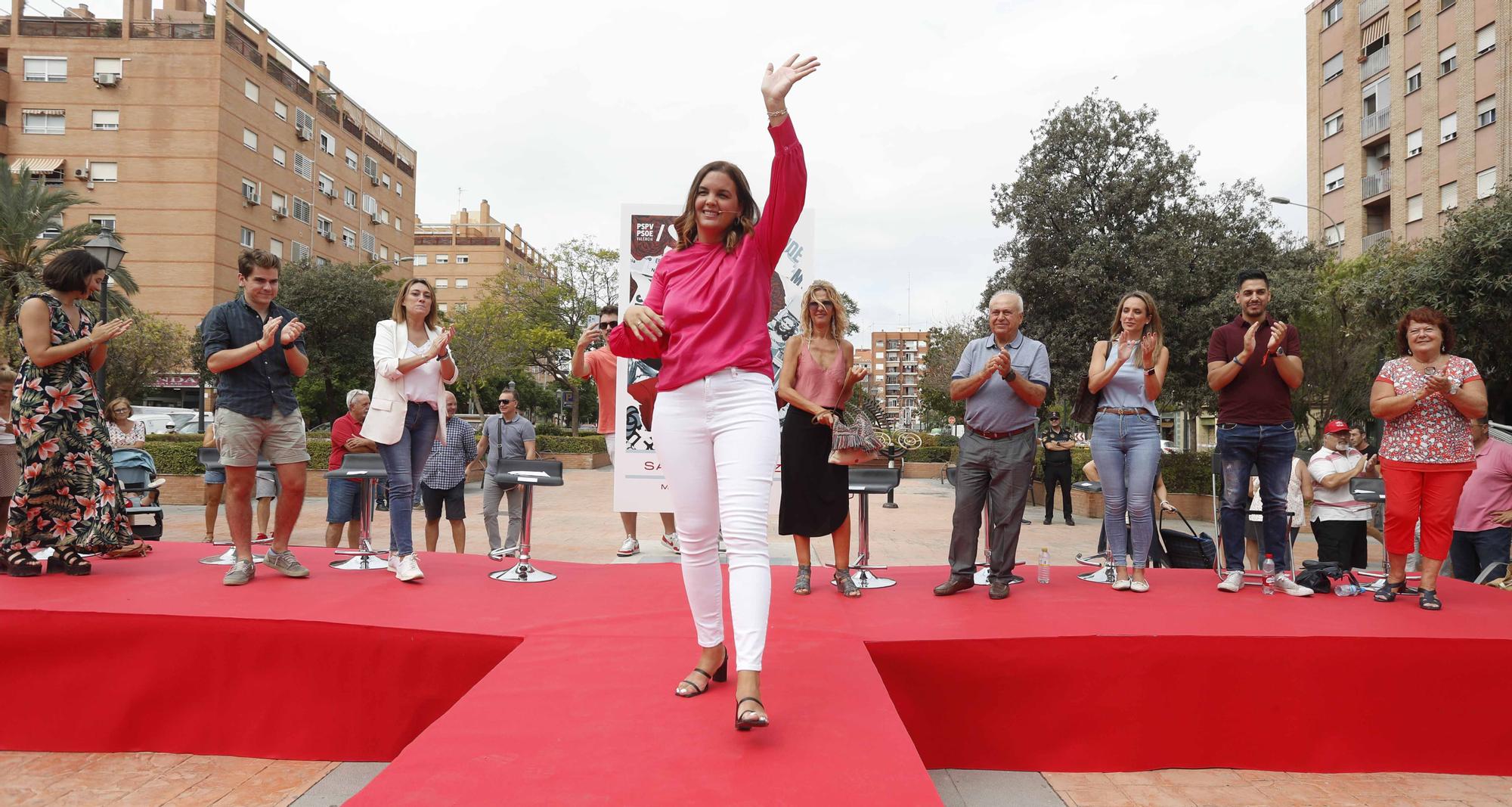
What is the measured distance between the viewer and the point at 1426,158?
30469mm

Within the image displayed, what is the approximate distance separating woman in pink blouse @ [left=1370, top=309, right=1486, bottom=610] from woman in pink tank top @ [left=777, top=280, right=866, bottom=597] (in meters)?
2.77

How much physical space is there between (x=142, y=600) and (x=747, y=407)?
3077mm

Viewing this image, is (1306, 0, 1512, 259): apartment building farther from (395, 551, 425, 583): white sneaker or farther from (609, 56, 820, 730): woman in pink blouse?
(395, 551, 425, 583): white sneaker

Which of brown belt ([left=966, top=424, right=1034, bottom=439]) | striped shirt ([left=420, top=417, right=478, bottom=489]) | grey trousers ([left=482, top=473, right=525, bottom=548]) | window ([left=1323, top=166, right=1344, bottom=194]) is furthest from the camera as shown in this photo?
window ([left=1323, top=166, right=1344, bottom=194])

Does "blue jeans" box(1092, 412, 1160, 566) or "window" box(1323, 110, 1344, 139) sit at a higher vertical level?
"window" box(1323, 110, 1344, 139)

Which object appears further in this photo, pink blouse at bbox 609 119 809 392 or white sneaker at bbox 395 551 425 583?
Result: white sneaker at bbox 395 551 425 583

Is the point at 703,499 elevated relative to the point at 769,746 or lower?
elevated

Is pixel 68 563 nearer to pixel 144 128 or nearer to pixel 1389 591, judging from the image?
pixel 1389 591

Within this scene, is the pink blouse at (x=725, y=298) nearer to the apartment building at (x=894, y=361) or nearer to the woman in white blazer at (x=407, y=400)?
the woman in white blazer at (x=407, y=400)

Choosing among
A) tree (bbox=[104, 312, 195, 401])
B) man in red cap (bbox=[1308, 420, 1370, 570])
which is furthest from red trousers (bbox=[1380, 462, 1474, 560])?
tree (bbox=[104, 312, 195, 401])

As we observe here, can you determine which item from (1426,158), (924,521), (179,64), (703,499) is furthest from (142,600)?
(179,64)

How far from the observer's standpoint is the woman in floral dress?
13.9 feet

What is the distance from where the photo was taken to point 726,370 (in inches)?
97.0

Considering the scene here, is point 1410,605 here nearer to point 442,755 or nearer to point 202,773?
point 442,755
